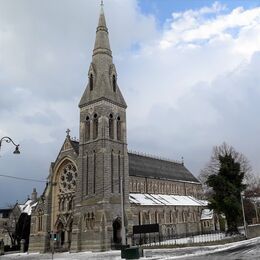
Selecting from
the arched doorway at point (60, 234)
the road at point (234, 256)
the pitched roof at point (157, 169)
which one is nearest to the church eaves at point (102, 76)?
the pitched roof at point (157, 169)

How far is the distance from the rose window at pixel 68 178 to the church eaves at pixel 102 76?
10.9 m

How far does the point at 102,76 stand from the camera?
62.0 m

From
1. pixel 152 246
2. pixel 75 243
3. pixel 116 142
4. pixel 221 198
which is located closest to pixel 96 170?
pixel 116 142

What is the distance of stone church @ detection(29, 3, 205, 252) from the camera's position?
54.3 m

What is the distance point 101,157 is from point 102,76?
568 inches

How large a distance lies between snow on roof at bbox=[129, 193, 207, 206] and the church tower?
6182 millimetres

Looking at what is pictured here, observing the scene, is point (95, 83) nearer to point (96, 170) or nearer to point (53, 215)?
point (96, 170)

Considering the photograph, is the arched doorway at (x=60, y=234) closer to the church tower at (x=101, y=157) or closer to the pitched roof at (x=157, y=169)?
the church tower at (x=101, y=157)

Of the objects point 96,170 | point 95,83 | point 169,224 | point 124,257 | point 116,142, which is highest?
point 95,83

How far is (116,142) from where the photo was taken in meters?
59.5

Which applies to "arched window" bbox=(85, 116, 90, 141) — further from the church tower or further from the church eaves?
the church eaves

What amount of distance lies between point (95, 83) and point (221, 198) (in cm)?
2774

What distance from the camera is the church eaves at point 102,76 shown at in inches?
2406

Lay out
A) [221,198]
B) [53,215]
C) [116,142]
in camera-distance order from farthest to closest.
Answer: [53,215] < [116,142] < [221,198]
